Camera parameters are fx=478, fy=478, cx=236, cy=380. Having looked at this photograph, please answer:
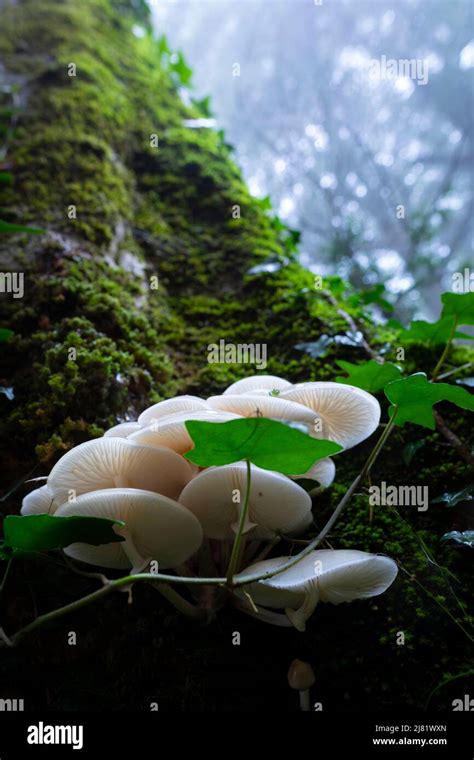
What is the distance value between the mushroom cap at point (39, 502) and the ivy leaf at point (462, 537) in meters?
Result: 0.88

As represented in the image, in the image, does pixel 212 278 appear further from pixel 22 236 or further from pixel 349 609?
pixel 349 609

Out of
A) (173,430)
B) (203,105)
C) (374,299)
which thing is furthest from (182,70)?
(173,430)

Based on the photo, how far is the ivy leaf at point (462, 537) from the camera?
106 cm

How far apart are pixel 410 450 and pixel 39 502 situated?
38.3 inches

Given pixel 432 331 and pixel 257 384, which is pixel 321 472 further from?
pixel 432 331

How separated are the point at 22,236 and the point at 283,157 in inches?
627

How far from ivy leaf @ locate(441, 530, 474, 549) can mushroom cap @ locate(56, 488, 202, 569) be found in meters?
0.56

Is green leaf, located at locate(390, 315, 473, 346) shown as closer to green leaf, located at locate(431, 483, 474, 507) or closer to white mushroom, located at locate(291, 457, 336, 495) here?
green leaf, located at locate(431, 483, 474, 507)

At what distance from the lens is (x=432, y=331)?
1.58 m

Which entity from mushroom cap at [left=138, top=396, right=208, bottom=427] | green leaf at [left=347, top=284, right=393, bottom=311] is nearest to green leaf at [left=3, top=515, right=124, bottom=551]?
mushroom cap at [left=138, top=396, right=208, bottom=427]

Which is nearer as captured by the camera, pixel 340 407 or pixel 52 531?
pixel 52 531

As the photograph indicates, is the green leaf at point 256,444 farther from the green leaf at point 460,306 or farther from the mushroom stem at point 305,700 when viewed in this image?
the green leaf at point 460,306

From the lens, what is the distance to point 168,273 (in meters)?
2.45

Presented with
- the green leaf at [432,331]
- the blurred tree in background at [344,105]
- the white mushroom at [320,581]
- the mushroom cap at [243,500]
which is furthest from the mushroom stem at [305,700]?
the blurred tree in background at [344,105]
